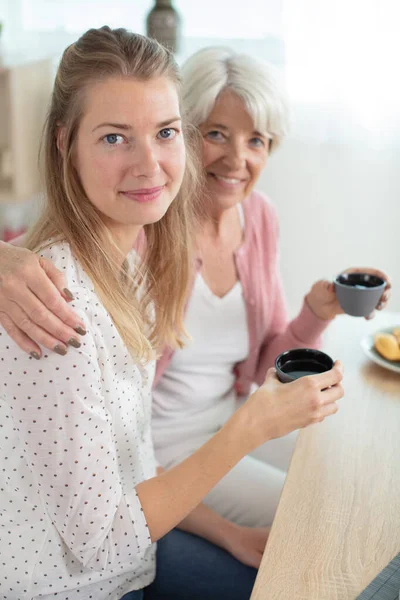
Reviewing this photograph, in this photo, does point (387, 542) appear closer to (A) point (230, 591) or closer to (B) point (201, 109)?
(A) point (230, 591)

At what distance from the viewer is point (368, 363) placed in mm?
1271

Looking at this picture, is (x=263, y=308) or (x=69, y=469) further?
(x=263, y=308)

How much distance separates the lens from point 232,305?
4.95ft

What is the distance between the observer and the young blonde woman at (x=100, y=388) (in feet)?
2.89

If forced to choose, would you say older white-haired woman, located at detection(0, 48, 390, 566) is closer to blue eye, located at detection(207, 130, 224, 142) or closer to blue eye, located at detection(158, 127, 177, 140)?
blue eye, located at detection(207, 130, 224, 142)

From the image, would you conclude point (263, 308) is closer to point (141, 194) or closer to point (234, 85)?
point (234, 85)

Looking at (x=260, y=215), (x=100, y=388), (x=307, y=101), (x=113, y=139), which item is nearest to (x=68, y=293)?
(x=100, y=388)

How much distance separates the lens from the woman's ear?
1022mm

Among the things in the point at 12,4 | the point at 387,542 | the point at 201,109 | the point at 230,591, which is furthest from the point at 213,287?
the point at 12,4

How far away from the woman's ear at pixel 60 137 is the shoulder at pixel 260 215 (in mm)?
637

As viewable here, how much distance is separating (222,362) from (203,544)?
44 cm

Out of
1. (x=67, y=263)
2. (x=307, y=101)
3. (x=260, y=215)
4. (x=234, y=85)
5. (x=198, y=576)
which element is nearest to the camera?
(x=67, y=263)

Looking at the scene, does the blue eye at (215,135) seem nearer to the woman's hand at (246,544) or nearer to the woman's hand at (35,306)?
the woman's hand at (35,306)

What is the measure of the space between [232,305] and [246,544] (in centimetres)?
52
